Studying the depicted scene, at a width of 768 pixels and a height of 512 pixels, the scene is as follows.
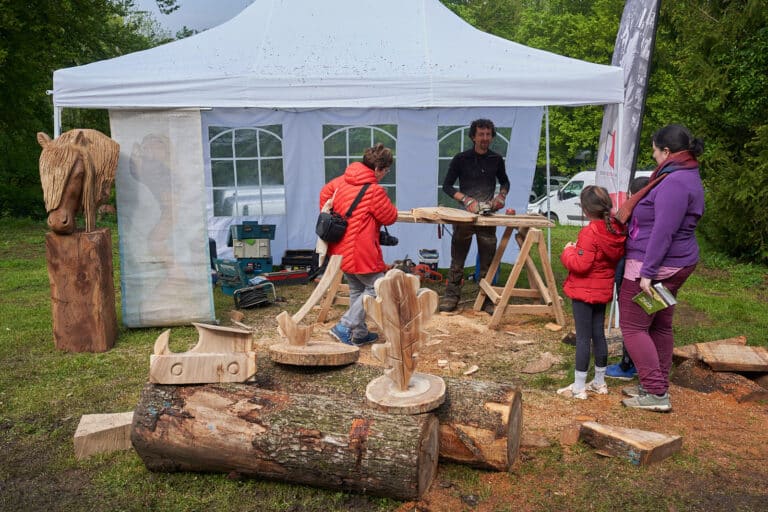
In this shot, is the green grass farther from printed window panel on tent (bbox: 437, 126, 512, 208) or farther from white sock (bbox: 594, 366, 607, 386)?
printed window panel on tent (bbox: 437, 126, 512, 208)

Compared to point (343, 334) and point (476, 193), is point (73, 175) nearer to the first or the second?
point (343, 334)

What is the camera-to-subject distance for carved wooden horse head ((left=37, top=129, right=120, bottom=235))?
510cm

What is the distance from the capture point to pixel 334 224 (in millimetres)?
5121

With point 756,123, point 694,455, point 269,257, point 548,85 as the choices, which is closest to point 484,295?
point 548,85

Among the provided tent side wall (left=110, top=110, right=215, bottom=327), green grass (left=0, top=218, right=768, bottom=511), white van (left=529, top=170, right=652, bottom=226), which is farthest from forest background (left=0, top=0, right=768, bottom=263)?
green grass (left=0, top=218, right=768, bottom=511)

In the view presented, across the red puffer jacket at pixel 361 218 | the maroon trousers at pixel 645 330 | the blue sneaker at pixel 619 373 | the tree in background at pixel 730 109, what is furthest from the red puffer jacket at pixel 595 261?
the tree in background at pixel 730 109

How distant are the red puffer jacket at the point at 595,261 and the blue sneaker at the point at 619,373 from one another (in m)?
0.84

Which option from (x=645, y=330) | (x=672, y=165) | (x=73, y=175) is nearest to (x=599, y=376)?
(x=645, y=330)

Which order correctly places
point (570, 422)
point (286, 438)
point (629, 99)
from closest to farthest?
point (286, 438)
point (570, 422)
point (629, 99)

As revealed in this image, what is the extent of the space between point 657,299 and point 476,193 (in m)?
3.31

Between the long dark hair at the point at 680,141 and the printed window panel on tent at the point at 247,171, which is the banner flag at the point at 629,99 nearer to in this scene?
the long dark hair at the point at 680,141

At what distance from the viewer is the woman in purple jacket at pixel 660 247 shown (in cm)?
378

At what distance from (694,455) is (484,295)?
3.44 metres

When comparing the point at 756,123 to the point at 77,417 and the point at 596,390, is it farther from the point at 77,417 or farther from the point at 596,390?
the point at 77,417
